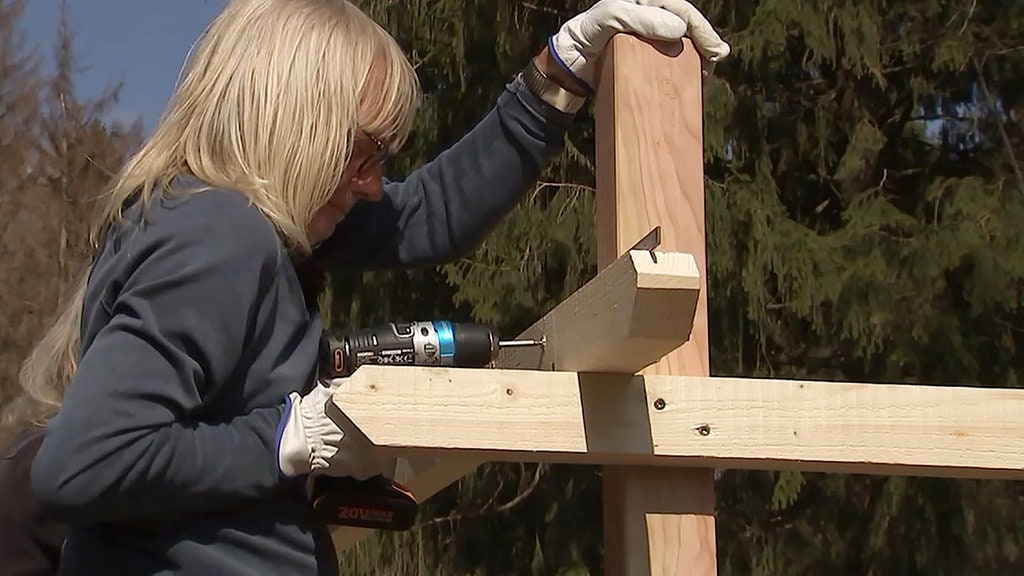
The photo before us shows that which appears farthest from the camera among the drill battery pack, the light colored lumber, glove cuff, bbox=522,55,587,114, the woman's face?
glove cuff, bbox=522,55,587,114

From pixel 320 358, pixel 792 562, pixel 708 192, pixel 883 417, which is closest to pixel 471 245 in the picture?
pixel 320 358

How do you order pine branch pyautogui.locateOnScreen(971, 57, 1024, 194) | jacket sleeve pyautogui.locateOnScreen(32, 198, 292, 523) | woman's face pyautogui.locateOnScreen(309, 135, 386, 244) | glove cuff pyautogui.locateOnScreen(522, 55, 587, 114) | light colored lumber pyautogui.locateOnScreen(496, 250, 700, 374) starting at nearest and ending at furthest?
light colored lumber pyautogui.locateOnScreen(496, 250, 700, 374), jacket sleeve pyautogui.locateOnScreen(32, 198, 292, 523), woman's face pyautogui.locateOnScreen(309, 135, 386, 244), glove cuff pyautogui.locateOnScreen(522, 55, 587, 114), pine branch pyautogui.locateOnScreen(971, 57, 1024, 194)

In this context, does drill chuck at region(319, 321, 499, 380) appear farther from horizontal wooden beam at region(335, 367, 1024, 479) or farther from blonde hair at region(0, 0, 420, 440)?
horizontal wooden beam at region(335, 367, 1024, 479)

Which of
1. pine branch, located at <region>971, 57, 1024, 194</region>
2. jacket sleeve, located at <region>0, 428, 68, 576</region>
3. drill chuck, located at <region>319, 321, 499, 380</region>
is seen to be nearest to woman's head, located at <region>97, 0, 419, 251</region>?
drill chuck, located at <region>319, 321, 499, 380</region>

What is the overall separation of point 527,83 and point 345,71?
14.7 inches

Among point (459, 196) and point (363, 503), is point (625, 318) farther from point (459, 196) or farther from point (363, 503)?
point (459, 196)

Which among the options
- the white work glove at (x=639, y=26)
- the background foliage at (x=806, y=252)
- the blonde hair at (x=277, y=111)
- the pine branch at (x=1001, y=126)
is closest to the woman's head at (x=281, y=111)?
the blonde hair at (x=277, y=111)

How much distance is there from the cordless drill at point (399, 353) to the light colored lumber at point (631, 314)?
191 millimetres

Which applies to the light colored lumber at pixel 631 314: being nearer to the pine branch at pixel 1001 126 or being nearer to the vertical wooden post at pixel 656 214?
the vertical wooden post at pixel 656 214

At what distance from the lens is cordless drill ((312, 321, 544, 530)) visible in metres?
1.31

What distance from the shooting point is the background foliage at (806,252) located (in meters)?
4.57

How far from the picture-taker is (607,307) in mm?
1046

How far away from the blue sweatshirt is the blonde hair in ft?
Answer: 0.17

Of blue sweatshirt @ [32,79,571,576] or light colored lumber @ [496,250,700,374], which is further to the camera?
blue sweatshirt @ [32,79,571,576]
